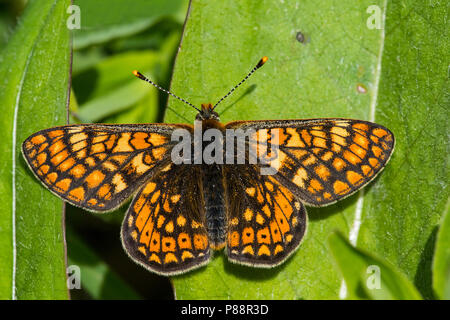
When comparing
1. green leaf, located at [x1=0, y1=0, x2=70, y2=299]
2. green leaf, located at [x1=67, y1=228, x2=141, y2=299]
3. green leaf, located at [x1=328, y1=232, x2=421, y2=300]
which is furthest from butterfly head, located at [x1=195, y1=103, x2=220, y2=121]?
green leaf, located at [x1=67, y1=228, x2=141, y2=299]

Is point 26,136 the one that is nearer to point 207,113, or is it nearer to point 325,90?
point 207,113

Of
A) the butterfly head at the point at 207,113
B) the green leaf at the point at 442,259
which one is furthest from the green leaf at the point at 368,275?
the butterfly head at the point at 207,113

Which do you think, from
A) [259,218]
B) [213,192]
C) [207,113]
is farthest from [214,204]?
[207,113]

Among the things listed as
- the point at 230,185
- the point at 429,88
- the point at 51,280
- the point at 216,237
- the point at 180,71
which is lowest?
the point at 51,280

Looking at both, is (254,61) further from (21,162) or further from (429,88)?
(21,162)

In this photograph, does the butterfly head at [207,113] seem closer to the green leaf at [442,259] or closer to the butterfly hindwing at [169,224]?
the butterfly hindwing at [169,224]

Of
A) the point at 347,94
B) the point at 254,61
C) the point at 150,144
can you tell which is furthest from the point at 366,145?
the point at 150,144
